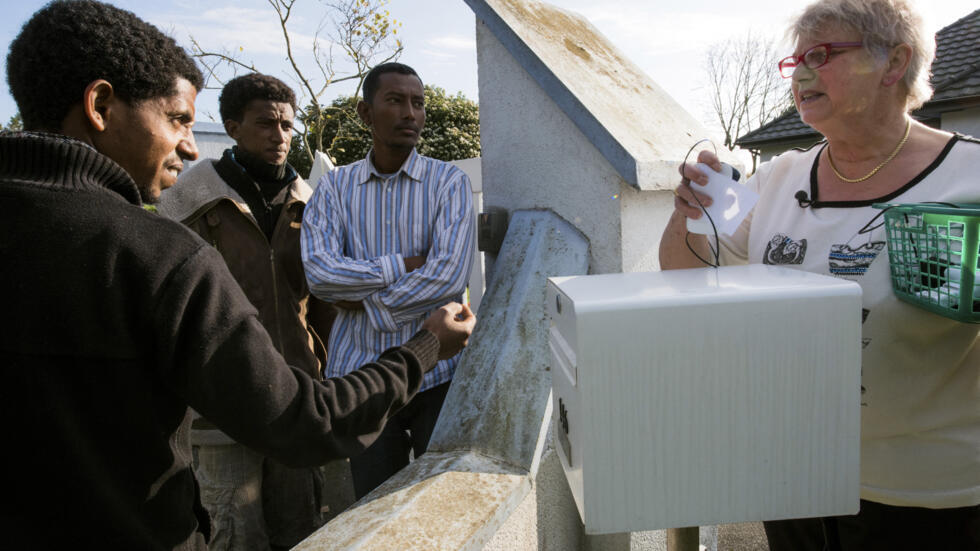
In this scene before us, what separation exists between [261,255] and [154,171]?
57.8 inches

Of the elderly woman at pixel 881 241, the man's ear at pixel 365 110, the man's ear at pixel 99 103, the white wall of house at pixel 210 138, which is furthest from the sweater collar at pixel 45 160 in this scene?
the white wall of house at pixel 210 138

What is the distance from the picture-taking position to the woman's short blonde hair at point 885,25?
1536 mm

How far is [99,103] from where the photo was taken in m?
1.26

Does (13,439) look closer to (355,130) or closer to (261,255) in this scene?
(261,255)

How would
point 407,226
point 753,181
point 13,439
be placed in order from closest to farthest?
point 13,439 < point 753,181 < point 407,226

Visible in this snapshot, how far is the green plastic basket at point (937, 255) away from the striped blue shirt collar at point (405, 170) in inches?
71.2

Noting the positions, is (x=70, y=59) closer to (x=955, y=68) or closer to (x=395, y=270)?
(x=395, y=270)

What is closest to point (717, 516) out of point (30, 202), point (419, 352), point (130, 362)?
point (419, 352)

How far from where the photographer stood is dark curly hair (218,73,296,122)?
Result: 10.0 feet

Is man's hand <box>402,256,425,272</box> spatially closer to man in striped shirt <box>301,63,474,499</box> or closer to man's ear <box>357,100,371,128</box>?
man in striped shirt <box>301,63,474,499</box>

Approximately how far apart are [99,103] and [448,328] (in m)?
1.01

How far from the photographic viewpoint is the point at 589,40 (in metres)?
3.46

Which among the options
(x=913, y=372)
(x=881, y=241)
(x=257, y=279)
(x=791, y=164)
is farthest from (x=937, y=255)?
(x=257, y=279)

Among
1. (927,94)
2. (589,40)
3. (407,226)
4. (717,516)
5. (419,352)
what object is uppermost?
(589,40)
